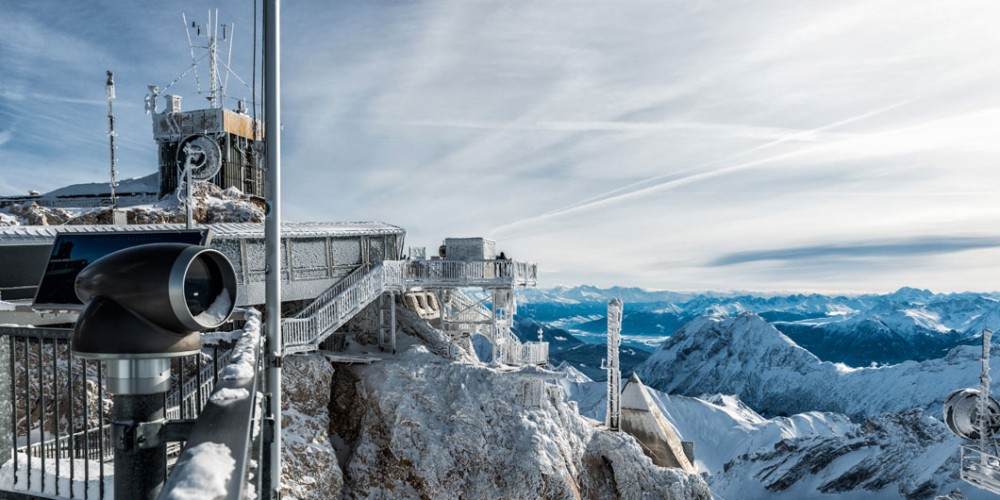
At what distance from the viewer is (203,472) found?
201cm

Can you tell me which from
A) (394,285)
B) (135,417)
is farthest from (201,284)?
(394,285)

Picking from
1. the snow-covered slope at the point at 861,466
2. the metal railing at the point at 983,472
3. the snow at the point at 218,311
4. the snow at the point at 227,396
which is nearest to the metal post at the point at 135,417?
the snow at the point at 218,311

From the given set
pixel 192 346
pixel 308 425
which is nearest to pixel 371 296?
pixel 308 425

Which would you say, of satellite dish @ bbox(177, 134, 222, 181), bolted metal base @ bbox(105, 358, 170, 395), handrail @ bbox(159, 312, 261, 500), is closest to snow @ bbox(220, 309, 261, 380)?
handrail @ bbox(159, 312, 261, 500)

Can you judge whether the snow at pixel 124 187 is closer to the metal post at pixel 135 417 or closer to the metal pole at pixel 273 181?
the metal pole at pixel 273 181

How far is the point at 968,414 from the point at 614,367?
47.3 feet

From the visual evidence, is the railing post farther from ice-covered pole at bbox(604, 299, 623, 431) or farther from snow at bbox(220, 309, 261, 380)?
ice-covered pole at bbox(604, 299, 623, 431)

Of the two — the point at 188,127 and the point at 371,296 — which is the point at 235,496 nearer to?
the point at 371,296

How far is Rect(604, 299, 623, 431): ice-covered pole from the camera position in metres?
28.2

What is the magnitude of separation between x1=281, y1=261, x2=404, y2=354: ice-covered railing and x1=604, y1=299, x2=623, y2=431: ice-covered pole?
34.2 feet

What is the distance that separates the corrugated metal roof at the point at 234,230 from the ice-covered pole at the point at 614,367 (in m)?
11.2

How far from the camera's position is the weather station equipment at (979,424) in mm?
22000

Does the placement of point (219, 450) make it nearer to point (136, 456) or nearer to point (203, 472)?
point (203, 472)

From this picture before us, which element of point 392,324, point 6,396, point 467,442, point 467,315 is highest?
point 6,396
